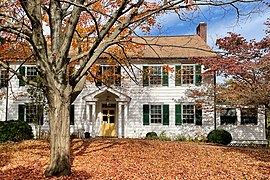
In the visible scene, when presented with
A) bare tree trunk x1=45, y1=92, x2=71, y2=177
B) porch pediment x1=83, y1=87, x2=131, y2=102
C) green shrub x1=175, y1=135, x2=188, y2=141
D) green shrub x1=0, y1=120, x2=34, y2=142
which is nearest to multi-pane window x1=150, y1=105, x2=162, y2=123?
green shrub x1=175, y1=135, x2=188, y2=141

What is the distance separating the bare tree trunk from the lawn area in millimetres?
296

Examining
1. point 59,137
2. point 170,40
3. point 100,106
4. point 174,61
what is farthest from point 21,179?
point 170,40

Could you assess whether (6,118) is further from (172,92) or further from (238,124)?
(238,124)

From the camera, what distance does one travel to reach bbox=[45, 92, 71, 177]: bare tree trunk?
20.4 feet

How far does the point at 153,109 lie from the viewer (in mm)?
17750

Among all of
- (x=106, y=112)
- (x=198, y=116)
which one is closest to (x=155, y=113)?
(x=198, y=116)

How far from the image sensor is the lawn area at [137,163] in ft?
21.5

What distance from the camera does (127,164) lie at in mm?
7469

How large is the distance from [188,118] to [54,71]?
12269 millimetres

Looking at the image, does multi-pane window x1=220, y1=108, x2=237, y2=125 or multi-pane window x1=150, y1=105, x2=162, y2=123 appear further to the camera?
multi-pane window x1=150, y1=105, x2=162, y2=123

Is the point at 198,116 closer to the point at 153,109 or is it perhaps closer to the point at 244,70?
the point at 153,109

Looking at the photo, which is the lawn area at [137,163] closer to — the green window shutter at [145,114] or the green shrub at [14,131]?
the green shrub at [14,131]

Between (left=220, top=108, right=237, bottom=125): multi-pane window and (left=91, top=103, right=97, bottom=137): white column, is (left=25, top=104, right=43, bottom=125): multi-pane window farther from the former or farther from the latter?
(left=220, top=108, right=237, bottom=125): multi-pane window

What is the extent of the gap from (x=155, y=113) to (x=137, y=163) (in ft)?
33.4
